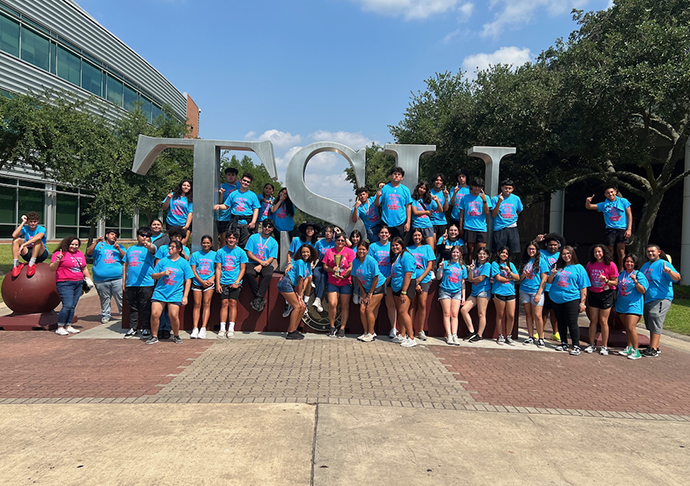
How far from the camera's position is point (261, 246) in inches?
317

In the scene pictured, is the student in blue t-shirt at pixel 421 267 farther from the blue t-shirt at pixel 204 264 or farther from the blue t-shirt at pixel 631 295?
the blue t-shirt at pixel 204 264

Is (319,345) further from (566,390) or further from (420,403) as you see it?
(566,390)

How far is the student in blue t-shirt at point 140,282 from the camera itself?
743cm

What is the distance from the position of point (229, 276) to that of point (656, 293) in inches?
248

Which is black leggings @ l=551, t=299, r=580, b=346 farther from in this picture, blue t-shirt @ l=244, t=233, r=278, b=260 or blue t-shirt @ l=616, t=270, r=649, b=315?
blue t-shirt @ l=244, t=233, r=278, b=260

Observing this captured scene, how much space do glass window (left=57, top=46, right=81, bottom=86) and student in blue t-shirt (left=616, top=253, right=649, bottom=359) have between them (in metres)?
28.5

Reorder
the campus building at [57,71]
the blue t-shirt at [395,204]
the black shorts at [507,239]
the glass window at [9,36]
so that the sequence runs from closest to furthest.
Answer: the blue t-shirt at [395,204] < the black shorts at [507,239] < the glass window at [9,36] < the campus building at [57,71]

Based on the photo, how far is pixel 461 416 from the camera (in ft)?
14.6

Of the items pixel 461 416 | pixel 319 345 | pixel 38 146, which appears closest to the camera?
pixel 461 416

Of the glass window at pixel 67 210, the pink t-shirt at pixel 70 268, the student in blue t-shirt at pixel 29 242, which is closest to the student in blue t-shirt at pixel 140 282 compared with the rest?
the pink t-shirt at pixel 70 268

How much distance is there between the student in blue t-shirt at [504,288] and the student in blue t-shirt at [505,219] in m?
0.69

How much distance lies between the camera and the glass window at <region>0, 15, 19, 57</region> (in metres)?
22.0

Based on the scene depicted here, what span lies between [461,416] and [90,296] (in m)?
11.3

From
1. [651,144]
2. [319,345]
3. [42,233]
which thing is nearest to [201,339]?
[319,345]
